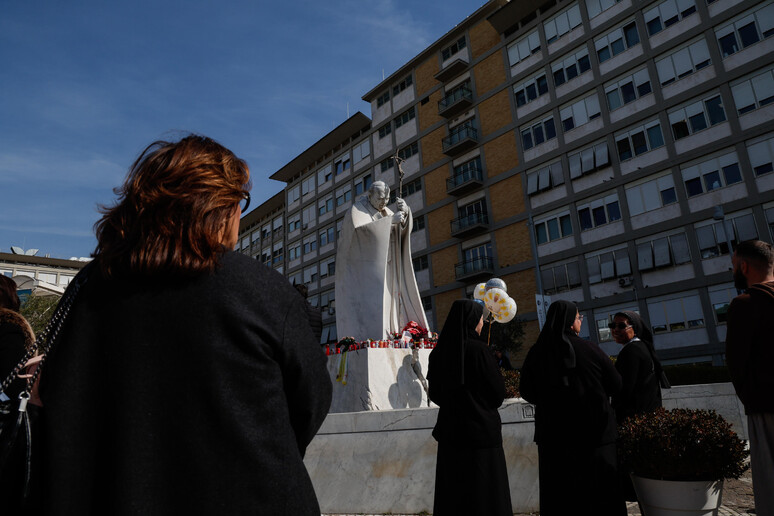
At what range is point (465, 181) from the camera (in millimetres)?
34062

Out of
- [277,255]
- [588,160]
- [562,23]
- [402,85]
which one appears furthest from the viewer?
[277,255]

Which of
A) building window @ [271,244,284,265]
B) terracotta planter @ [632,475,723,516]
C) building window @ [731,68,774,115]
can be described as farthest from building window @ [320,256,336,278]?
terracotta planter @ [632,475,723,516]

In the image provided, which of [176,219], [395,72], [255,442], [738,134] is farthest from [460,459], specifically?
[395,72]

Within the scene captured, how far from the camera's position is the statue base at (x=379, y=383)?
23.0 ft

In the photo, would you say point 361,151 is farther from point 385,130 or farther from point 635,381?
point 635,381

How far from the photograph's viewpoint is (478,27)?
3575 centimetres

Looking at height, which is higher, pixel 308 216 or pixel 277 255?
pixel 308 216

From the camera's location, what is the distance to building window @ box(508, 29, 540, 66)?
32.1 metres

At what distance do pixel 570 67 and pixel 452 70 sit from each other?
8.81 meters

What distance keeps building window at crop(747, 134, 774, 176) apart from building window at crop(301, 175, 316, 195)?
35.9m

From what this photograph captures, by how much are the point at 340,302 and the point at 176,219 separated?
22.6ft

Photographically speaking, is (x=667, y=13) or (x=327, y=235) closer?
(x=667, y=13)

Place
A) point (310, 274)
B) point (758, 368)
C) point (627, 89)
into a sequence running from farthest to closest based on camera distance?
1. point (310, 274)
2. point (627, 89)
3. point (758, 368)

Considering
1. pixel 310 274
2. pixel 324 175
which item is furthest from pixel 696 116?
pixel 310 274
